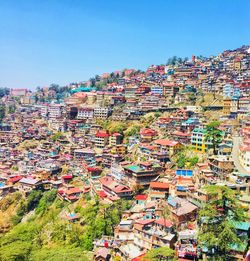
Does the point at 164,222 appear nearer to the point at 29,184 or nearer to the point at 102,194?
the point at 102,194

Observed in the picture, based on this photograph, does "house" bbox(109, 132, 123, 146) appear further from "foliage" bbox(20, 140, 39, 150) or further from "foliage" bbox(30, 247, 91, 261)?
"foliage" bbox(30, 247, 91, 261)

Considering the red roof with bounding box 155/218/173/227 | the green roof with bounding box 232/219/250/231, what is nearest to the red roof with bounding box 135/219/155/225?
the red roof with bounding box 155/218/173/227

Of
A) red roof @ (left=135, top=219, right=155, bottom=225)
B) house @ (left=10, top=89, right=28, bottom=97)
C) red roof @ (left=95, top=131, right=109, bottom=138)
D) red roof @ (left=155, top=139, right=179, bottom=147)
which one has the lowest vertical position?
red roof @ (left=135, top=219, right=155, bottom=225)

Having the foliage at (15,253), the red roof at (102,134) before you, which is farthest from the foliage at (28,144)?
the foliage at (15,253)

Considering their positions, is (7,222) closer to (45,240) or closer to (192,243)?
(45,240)

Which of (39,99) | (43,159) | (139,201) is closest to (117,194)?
(139,201)
